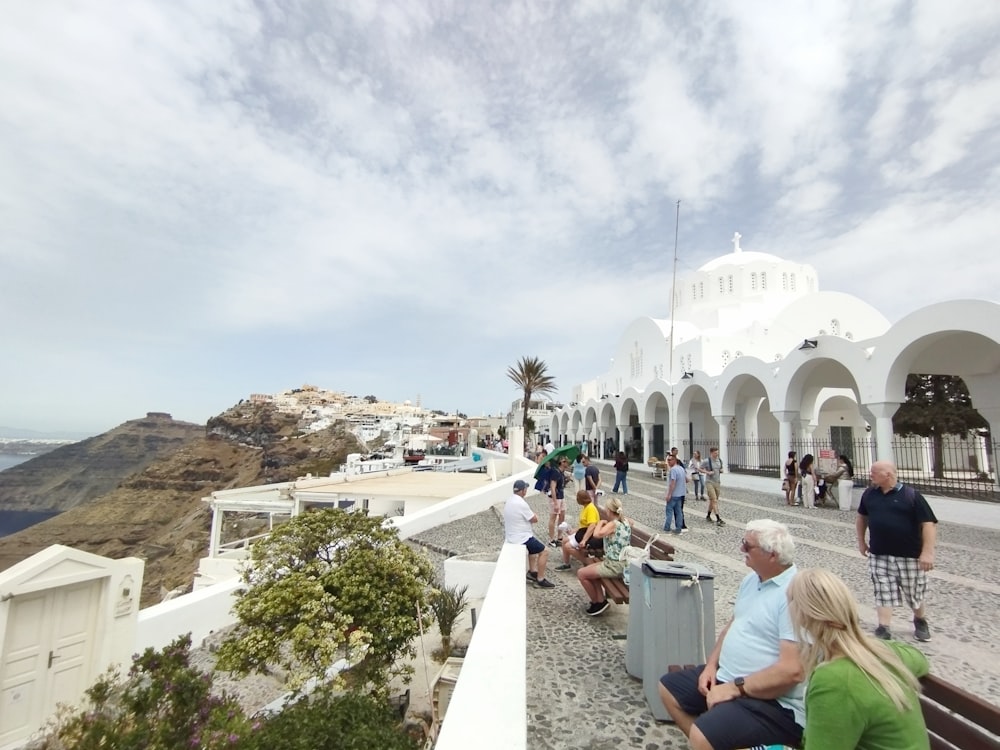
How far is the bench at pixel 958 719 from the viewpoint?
5.67 feet

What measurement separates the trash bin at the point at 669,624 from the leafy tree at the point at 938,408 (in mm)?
25118

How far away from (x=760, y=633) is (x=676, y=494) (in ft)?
23.3

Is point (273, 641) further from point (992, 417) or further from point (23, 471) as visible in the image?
point (23, 471)

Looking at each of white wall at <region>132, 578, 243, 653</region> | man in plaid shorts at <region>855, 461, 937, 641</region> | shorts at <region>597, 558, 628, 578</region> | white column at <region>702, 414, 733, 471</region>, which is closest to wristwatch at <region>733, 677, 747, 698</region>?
shorts at <region>597, 558, 628, 578</region>

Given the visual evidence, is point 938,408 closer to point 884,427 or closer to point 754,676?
point 884,427

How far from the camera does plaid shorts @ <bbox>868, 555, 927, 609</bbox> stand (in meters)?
4.05

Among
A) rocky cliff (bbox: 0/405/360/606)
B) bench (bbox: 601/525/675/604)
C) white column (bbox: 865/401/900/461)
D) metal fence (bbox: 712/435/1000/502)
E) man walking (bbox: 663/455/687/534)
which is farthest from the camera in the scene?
rocky cliff (bbox: 0/405/360/606)

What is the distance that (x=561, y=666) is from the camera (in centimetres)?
390

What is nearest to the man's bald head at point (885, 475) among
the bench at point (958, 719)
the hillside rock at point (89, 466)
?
the bench at point (958, 719)

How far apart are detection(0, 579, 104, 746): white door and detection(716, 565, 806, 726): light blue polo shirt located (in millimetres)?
4956

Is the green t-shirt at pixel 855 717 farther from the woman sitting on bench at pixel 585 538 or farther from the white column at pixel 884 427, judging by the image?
the white column at pixel 884 427

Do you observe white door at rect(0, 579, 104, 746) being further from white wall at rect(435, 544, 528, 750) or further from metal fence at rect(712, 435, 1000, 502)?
metal fence at rect(712, 435, 1000, 502)

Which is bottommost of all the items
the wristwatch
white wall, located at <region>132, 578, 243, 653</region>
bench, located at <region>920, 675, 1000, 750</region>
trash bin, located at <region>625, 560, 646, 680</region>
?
white wall, located at <region>132, 578, 243, 653</region>

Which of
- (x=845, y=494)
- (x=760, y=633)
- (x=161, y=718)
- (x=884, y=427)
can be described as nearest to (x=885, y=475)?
(x=760, y=633)
